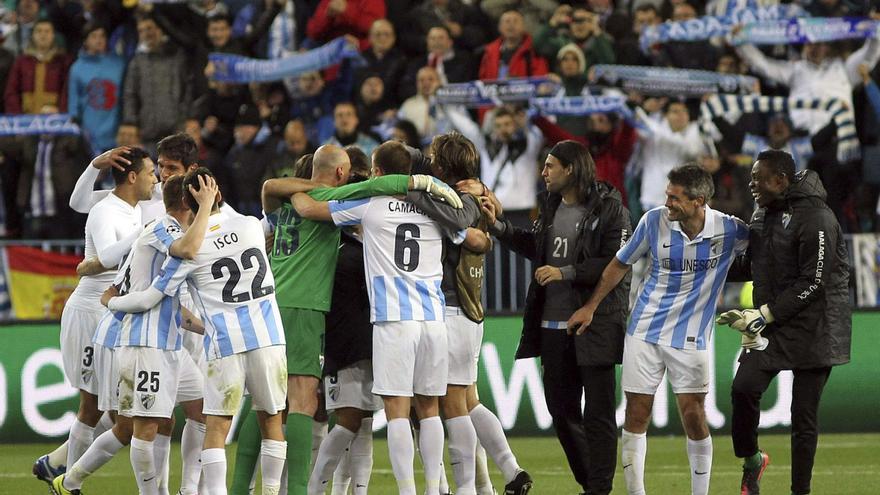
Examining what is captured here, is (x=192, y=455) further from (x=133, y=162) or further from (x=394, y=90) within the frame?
(x=394, y=90)

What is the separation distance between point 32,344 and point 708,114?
7.48 meters

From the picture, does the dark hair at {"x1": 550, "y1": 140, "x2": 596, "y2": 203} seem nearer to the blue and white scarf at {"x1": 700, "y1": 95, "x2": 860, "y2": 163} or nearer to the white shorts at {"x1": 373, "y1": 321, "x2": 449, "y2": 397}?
the white shorts at {"x1": 373, "y1": 321, "x2": 449, "y2": 397}

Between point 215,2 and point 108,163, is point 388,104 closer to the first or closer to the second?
point 215,2

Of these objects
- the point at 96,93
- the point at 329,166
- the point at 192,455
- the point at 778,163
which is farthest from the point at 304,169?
the point at 96,93

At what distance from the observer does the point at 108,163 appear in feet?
32.4

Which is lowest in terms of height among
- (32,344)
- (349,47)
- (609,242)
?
(32,344)

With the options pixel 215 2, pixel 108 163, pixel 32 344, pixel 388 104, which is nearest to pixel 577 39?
pixel 388 104

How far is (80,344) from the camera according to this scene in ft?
34.0

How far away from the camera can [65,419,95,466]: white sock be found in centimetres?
1011

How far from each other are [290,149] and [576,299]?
7752 mm

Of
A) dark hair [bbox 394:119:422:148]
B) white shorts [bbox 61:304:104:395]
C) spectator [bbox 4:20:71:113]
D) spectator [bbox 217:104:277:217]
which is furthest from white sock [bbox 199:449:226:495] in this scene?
spectator [bbox 4:20:71:113]

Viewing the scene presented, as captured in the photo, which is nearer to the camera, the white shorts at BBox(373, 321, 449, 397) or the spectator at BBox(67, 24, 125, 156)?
the white shorts at BBox(373, 321, 449, 397)

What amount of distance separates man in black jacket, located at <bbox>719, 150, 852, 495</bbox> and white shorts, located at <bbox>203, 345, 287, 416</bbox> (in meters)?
2.76

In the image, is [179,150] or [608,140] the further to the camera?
[608,140]
